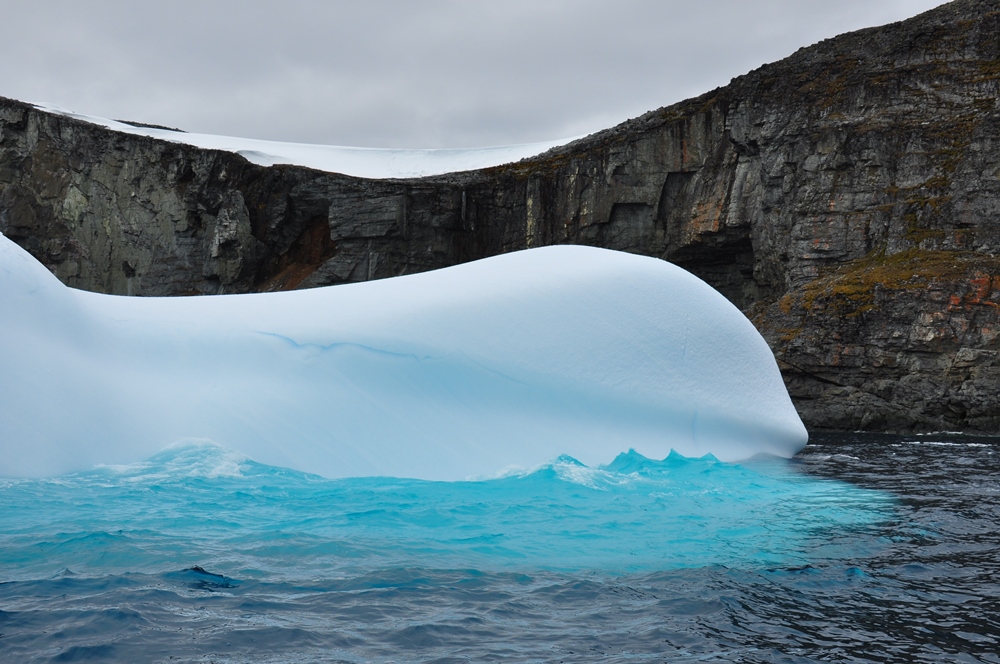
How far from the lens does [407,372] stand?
890 centimetres

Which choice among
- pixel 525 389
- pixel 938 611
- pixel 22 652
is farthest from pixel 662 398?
pixel 22 652

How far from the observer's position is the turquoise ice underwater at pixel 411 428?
6.07 m

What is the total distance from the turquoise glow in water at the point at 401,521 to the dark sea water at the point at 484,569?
0.09 feet

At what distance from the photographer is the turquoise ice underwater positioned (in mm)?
6074

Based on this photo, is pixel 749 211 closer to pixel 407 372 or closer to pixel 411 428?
pixel 407 372

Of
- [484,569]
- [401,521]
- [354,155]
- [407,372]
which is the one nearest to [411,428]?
[407,372]

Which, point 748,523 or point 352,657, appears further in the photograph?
point 748,523

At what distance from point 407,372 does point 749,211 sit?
2436 centimetres

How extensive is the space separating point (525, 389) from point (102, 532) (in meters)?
4.49

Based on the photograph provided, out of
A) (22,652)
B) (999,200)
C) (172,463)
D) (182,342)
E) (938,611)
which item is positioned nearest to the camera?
(22,652)

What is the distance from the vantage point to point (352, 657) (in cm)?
397

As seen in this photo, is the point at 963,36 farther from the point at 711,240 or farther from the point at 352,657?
the point at 352,657

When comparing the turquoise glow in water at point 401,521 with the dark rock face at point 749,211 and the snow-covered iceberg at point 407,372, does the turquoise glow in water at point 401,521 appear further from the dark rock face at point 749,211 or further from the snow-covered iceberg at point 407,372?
the dark rock face at point 749,211

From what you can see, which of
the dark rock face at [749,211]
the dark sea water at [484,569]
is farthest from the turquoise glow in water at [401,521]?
the dark rock face at [749,211]
